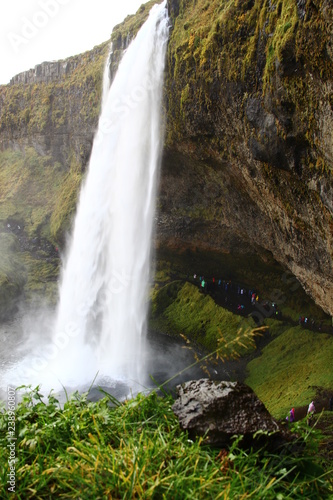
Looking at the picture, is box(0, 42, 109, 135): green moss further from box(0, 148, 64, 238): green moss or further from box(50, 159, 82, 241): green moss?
box(50, 159, 82, 241): green moss

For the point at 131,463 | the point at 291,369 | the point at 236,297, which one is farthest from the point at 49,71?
the point at 131,463

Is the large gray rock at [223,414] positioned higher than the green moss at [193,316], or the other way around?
the large gray rock at [223,414]

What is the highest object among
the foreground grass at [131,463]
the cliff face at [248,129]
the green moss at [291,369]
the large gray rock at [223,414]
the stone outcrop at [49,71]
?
the stone outcrop at [49,71]

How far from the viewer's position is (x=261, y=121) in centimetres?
1070

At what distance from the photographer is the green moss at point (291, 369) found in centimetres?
1413

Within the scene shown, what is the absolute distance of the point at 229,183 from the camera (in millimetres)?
17359

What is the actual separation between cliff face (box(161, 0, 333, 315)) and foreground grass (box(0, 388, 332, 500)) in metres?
7.13

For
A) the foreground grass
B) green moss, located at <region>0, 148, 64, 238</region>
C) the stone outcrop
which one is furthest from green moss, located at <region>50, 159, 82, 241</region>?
the foreground grass

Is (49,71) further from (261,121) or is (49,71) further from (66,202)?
(261,121)

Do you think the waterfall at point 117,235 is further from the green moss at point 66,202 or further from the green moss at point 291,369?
the green moss at point 291,369

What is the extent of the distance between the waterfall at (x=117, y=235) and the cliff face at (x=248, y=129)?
1818 mm

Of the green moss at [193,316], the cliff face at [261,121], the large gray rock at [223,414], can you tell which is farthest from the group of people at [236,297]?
the large gray rock at [223,414]

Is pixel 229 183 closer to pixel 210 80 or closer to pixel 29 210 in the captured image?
pixel 210 80

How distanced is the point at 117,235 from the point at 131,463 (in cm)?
2021
